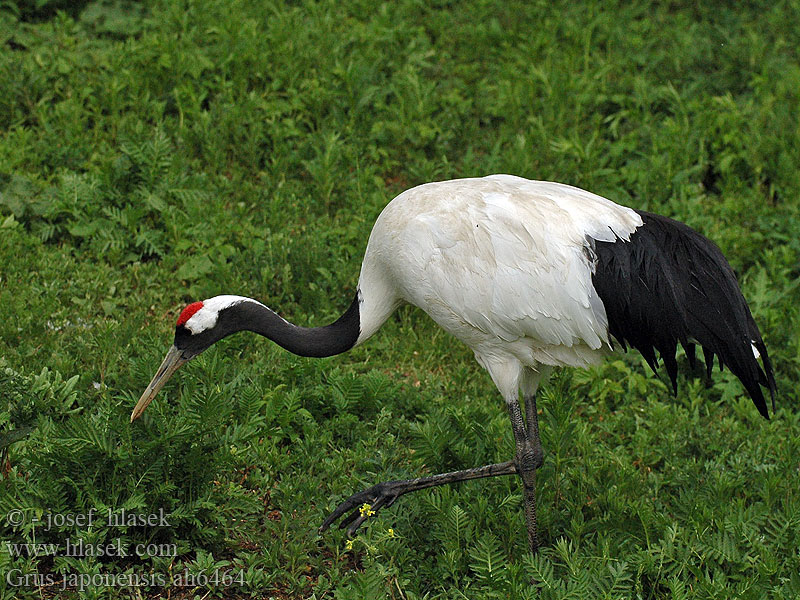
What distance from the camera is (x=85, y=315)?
232 inches

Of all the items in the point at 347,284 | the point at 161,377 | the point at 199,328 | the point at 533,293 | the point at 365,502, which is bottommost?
the point at 365,502

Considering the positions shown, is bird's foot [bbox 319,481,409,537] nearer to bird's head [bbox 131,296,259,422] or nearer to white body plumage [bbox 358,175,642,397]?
white body plumage [bbox 358,175,642,397]

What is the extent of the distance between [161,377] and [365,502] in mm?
1086

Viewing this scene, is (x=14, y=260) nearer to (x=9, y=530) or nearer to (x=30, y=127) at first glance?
(x=30, y=127)

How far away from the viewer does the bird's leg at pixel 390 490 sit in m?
4.77

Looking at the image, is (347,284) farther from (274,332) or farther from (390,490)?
(390,490)

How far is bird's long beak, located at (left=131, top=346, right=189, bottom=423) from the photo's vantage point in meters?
4.35

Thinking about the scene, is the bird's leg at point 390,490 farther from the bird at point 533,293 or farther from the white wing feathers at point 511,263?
the white wing feathers at point 511,263

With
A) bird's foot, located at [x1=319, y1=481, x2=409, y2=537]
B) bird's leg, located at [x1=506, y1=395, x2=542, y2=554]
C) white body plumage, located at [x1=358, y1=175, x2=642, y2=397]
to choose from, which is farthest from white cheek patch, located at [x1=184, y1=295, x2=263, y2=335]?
bird's leg, located at [x1=506, y1=395, x2=542, y2=554]

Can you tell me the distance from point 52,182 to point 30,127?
2.31 ft

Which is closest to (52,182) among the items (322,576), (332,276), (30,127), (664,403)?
(30,127)

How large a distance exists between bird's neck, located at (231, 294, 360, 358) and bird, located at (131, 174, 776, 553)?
1 cm

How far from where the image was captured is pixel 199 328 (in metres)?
4.67

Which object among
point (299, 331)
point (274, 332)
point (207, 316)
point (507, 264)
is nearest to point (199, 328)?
point (207, 316)
